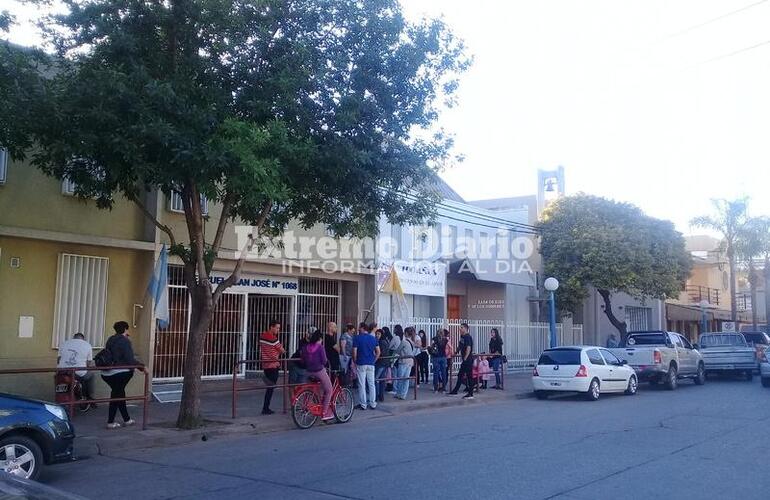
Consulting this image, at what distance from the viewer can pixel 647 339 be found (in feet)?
73.2

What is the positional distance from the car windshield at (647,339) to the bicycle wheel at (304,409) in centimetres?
1299

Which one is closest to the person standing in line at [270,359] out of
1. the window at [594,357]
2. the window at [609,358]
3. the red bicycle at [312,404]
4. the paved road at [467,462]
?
the red bicycle at [312,404]

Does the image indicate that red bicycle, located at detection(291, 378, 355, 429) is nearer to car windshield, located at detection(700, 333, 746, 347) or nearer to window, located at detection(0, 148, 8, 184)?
window, located at detection(0, 148, 8, 184)

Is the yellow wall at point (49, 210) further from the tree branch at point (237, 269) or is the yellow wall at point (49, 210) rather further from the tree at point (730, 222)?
the tree at point (730, 222)

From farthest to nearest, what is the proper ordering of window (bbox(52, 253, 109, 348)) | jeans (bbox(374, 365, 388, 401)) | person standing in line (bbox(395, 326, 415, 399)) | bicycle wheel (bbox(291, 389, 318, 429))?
person standing in line (bbox(395, 326, 415, 399)) → jeans (bbox(374, 365, 388, 401)) → window (bbox(52, 253, 109, 348)) → bicycle wheel (bbox(291, 389, 318, 429))

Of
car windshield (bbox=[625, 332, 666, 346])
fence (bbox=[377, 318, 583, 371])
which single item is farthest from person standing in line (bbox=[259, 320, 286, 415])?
car windshield (bbox=[625, 332, 666, 346])

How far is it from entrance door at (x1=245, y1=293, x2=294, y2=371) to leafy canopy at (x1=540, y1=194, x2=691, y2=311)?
12788mm

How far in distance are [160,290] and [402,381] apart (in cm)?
600

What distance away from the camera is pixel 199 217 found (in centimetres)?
1222

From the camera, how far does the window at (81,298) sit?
47.8ft

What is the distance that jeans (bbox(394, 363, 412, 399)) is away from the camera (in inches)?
666

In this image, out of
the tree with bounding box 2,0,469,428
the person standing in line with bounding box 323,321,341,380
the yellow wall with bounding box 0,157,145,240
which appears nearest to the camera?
the tree with bounding box 2,0,469,428

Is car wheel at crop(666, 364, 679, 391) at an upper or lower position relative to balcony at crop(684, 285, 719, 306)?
lower

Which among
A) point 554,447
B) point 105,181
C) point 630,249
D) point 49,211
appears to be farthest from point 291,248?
point 630,249
